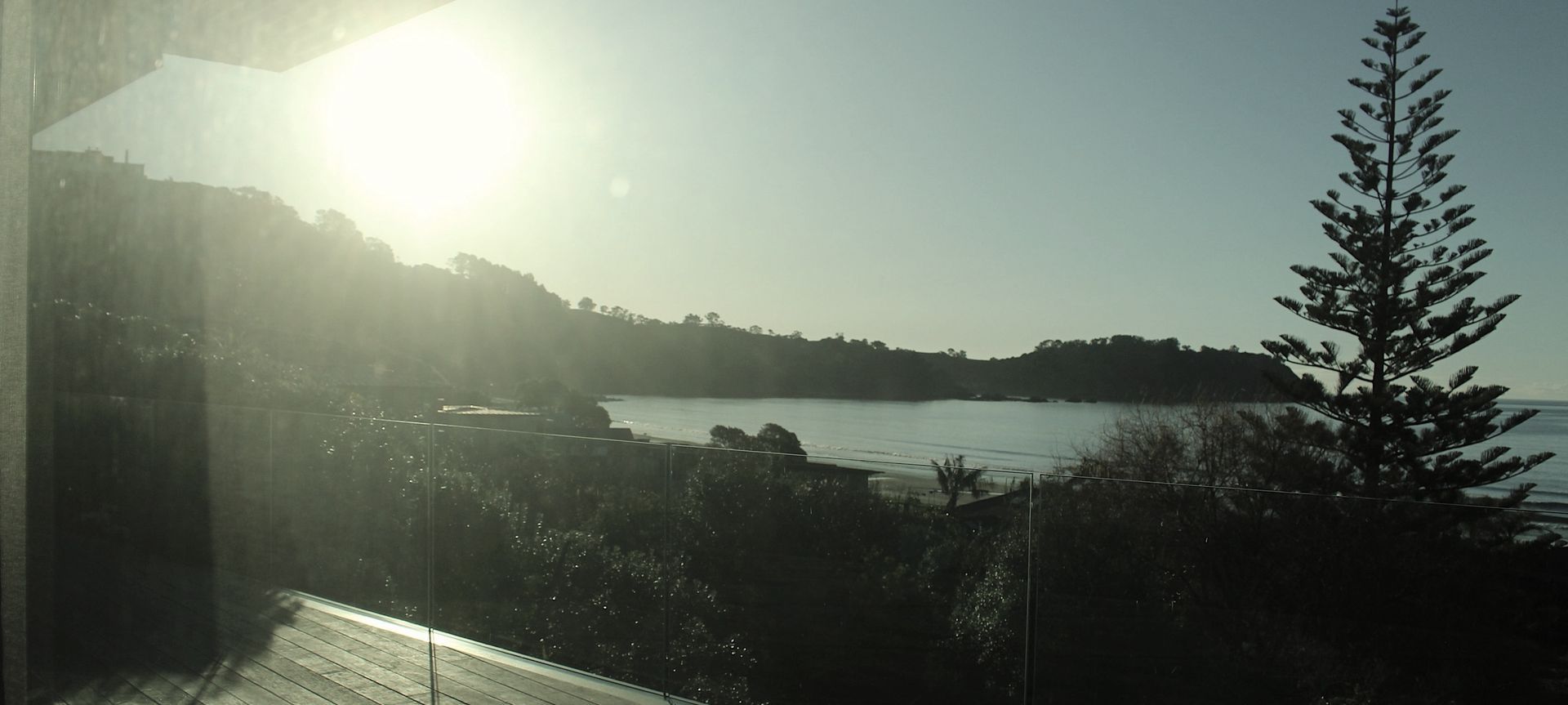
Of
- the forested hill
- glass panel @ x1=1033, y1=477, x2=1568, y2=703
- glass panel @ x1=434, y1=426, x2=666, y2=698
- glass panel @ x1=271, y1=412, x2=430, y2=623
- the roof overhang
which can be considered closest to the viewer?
glass panel @ x1=1033, y1=477, x2=1568, y2=703

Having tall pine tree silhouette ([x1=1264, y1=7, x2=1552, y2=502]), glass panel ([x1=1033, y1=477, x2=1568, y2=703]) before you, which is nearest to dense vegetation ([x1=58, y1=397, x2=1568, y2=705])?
glass panel ([x1=1033, y1=477, x2=1568, y2=703])

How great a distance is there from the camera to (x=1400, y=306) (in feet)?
55.5

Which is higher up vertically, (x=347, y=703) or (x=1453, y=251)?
(x=1453, y=251)

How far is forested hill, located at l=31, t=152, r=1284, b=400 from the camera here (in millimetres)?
7480

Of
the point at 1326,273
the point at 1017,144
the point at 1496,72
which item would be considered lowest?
the point at 1326,273

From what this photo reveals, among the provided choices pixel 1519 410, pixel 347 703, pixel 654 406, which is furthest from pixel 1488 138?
pixel 654 406

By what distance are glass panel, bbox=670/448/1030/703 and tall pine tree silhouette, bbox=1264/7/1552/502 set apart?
1583 centimetres

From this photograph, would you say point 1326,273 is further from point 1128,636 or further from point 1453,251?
point 1128,636

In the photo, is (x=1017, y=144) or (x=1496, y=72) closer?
(x=1017, y=144)

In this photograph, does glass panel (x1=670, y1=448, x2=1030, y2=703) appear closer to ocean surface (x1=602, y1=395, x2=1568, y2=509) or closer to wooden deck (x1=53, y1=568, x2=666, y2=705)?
wooden deck (x1=53, y1=568, x2=666, y2=705)

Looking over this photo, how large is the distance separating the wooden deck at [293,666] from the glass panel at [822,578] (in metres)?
0.41

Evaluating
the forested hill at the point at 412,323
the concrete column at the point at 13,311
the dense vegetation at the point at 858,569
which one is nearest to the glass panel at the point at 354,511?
the dense vegetation at the point at 858,569

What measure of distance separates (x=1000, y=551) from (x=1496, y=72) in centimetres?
1947

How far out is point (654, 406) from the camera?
32.9m
